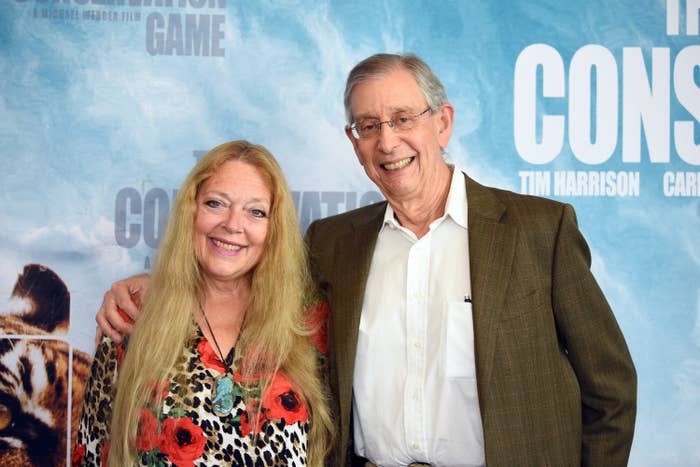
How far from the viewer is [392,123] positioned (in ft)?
5.85

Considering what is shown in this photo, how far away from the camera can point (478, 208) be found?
1.76 m

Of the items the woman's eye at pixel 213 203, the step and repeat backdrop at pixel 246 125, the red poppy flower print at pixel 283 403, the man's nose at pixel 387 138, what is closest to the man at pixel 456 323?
the man's nose at pixel 387 138

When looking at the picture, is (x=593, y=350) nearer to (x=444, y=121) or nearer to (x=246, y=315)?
(x=444, y=121)

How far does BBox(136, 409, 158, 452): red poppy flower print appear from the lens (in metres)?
1.63

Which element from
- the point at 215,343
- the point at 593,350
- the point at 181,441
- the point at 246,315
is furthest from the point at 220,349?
the point at 593,350

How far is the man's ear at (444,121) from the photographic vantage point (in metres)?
1.86

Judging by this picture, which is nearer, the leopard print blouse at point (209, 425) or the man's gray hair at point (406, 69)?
the leopard print blouse at point (209, 425)

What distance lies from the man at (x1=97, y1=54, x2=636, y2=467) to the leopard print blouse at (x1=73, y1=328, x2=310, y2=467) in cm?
16

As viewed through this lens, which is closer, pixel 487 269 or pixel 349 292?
pixel 487 269

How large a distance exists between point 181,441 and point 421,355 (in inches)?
25.2

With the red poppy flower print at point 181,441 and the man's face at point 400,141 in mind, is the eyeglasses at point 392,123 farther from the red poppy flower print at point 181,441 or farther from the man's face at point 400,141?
the red poppy flower print at point 181,441

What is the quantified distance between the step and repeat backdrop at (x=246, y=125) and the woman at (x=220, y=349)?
2.01 ft

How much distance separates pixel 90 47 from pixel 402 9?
3.74 feet

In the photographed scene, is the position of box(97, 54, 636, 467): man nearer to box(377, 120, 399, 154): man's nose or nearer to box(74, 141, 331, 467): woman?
box(377, 120, 399, 154): man's nose
